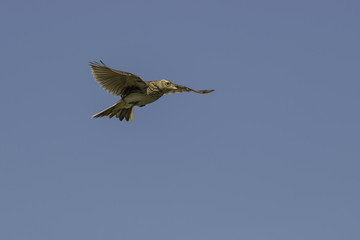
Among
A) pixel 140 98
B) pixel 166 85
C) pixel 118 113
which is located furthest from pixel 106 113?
pixel 166 85

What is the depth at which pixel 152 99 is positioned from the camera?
29.4 meters

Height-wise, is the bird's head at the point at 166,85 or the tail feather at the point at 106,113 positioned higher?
the bird's head at the point at 166,85

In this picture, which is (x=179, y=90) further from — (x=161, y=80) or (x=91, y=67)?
(x=91, y=67)

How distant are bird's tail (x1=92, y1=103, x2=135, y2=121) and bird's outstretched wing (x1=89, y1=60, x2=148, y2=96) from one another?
74cm

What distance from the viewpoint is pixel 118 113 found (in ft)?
101

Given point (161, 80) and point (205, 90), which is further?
point (205, 90)

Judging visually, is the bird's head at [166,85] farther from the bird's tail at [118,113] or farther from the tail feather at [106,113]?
the tail feather at [106,113]

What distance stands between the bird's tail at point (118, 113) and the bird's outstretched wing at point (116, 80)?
29.2 inches

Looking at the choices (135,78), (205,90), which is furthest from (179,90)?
(135,78)

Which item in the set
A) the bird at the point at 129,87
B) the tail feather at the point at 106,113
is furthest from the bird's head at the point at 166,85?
the tail feather at the point at 106,113

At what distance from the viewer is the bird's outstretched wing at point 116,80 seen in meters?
28.3

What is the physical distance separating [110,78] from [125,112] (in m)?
2.52

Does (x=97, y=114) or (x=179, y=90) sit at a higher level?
(x=179, y=90)

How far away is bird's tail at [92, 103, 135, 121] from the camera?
29.9 metres
